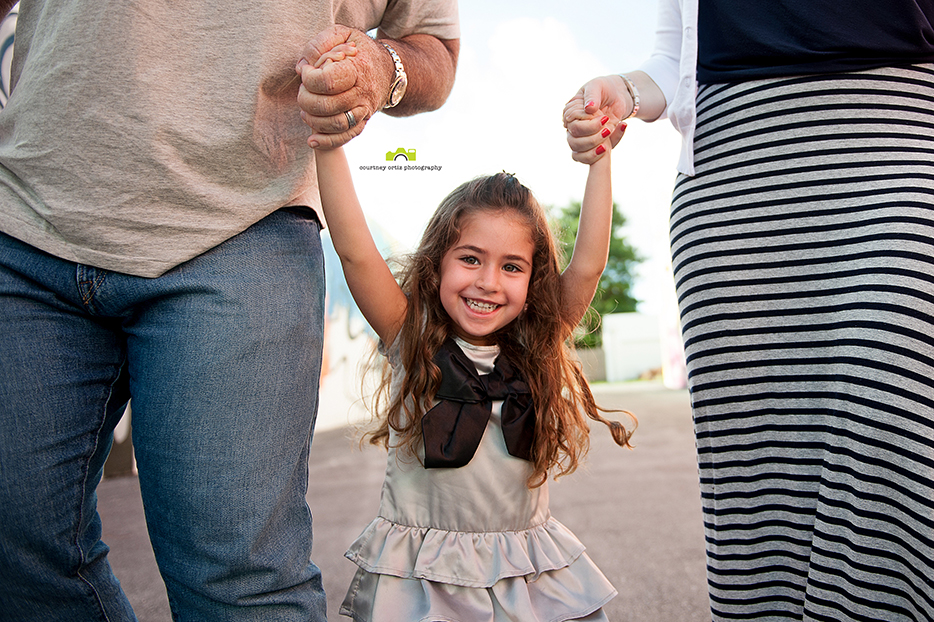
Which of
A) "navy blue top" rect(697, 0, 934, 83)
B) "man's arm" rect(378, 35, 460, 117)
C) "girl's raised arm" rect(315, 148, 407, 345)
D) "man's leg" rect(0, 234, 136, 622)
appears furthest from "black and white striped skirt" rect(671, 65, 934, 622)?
"man's leg" rect(0, 234, 136, 622)

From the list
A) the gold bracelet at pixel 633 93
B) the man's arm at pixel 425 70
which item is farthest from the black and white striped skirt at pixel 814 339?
the man's arm at pixel 425 70

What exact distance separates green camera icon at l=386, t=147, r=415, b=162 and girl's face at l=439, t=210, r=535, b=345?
532 mm

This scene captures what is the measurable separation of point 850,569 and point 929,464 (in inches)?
9.0

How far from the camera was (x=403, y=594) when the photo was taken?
4.89ft

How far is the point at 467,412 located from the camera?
1.57 m

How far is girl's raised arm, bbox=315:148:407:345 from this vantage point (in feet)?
4.37

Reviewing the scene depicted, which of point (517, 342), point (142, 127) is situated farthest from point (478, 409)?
point (142, 127)

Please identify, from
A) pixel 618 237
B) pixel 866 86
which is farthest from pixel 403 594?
pixel 618 237

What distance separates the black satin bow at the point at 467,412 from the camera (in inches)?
60.7

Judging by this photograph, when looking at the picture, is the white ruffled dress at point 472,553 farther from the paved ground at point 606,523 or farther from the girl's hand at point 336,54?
the girl's hand at point 336,54

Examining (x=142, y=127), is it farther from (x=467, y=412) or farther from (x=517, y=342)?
(x=517, y=342)

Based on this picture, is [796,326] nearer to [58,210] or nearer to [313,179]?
[313,179]

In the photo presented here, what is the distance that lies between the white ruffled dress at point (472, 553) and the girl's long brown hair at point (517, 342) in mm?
73

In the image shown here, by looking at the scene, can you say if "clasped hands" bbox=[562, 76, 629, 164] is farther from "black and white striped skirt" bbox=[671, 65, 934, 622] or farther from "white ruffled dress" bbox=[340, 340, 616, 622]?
"white ruffled dress" bbox=[340, 340, 616, 622]
